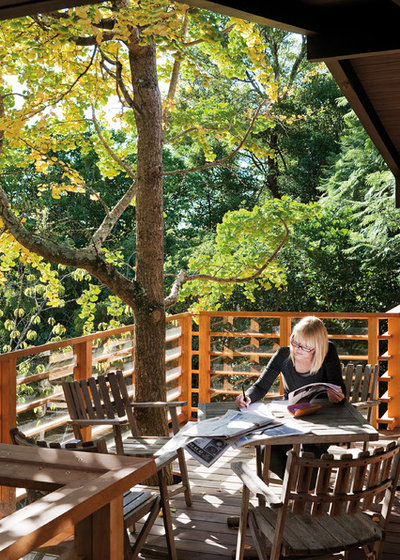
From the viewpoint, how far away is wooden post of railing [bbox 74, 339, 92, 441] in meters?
4.93

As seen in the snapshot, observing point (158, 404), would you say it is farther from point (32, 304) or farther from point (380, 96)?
point (32, 304)

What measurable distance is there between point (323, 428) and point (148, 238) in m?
2.28

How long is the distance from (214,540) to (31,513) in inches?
98.2

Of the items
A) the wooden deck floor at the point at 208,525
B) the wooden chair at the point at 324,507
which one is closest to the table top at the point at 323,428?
the wooden chair at the point at 324,507

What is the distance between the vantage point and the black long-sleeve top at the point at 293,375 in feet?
12.5

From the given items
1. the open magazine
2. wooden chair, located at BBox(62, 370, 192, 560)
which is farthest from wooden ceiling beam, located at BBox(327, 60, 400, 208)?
wooden chair, located at BBox(62, 370, 192, 560)

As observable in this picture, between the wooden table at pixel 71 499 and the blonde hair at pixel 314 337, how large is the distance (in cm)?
203

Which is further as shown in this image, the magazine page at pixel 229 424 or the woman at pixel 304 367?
the woman at pixel 304 367

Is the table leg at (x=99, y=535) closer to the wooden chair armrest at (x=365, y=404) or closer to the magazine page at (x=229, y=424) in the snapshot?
the magazine page at (x=229, y=424)

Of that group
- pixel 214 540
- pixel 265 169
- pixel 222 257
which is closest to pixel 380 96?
pixel 214 540

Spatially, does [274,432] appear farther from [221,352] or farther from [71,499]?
[221,352]

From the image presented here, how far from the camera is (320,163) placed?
636 inches

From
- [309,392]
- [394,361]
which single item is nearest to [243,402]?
[309,392]

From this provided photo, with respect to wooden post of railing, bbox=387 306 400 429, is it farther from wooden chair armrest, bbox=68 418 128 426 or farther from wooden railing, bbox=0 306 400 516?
wooden chair armrest, bbox=68 418 128 426
